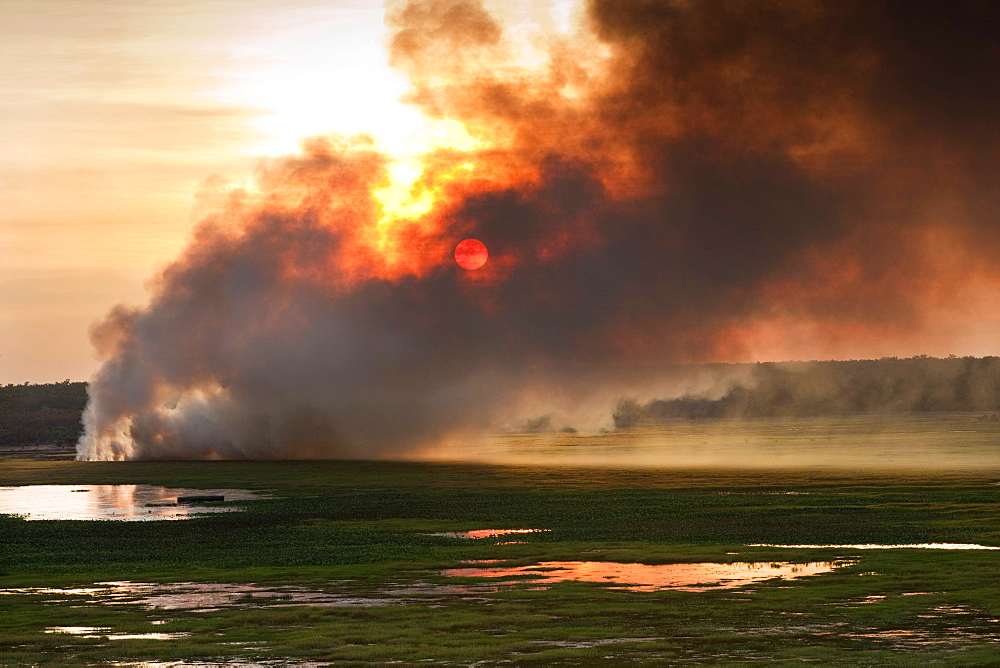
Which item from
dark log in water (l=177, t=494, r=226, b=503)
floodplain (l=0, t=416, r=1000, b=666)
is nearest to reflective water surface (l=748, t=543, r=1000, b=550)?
floodplain (l=0, t=416, r=1000, b=666)

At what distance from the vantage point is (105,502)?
72875 mm

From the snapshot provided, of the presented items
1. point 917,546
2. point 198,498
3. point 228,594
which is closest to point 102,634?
point 228,594

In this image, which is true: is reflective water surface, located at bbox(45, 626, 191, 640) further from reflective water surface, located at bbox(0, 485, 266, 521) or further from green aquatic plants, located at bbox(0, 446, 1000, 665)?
reflective water surface, located at bbox(0, 485, 266, 521)

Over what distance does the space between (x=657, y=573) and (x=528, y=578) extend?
376 centimetres

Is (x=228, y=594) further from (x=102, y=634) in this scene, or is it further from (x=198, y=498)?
(x=198, y=498)

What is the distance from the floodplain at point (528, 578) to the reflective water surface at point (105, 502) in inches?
91.2

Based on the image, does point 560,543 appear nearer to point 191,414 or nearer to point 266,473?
point 266,473

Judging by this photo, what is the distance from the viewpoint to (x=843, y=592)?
34656 millimetres

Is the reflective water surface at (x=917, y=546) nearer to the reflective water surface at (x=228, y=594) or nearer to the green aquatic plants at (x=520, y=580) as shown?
the green aquatic plants at (x=520, y=580)

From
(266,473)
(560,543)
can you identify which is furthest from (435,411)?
(560,543)

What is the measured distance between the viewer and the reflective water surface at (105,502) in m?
63.8

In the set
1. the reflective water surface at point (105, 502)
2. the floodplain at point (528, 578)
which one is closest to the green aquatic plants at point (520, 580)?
the floodplain at point (528, 578)

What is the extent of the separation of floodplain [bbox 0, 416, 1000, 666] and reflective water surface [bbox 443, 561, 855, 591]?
0.16 metres

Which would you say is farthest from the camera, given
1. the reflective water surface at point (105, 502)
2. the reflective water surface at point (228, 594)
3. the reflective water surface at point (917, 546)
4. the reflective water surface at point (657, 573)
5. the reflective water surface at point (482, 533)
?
the reflective water surface at point (105, 502)
